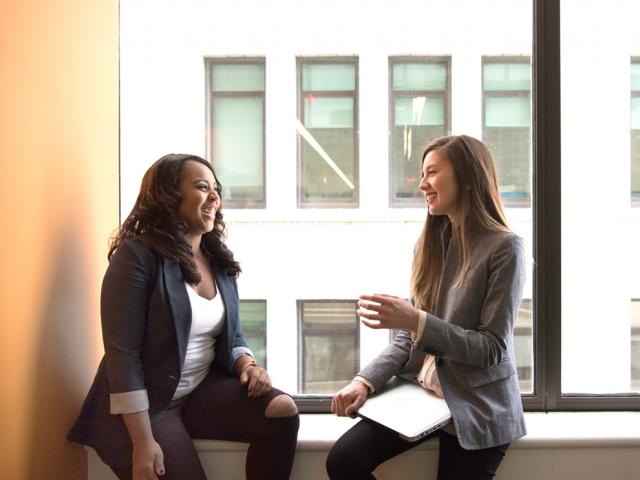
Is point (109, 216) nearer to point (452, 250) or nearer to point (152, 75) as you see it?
point (152, 75)

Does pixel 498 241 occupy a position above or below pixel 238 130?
below

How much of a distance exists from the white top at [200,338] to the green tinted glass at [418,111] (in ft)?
3.39

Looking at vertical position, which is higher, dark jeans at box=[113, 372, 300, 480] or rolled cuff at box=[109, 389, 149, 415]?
rolled cuff at box=[109, 389, 149, 415]

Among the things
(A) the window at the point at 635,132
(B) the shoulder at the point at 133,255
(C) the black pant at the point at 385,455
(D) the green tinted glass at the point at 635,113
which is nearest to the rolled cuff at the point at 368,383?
(C) the black pant at the point at 385,455

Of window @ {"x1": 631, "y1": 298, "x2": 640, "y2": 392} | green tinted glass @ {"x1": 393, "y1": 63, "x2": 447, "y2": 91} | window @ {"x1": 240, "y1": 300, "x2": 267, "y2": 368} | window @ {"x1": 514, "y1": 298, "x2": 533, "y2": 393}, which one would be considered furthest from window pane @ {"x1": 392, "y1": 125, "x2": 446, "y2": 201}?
window @ {"x1": 631, "y1": 298, "x2": 640, "y2": 392}

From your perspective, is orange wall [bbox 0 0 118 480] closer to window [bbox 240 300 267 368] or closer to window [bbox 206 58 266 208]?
window [bbox 206 58 266 208]

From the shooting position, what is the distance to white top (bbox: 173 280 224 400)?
5.66ft

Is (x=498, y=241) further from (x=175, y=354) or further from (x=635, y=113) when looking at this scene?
(x=635, y=113)

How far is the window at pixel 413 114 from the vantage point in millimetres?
2312

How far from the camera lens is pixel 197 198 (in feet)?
5.70

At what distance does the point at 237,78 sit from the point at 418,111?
2.37 ft

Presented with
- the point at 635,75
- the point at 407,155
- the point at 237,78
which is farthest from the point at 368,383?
the point at 635,75

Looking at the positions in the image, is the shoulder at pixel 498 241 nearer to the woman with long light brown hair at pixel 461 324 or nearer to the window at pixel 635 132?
the woman with long light brown hair at pixel 461 324

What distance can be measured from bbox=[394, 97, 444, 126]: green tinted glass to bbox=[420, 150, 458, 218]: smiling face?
1.79 ft
